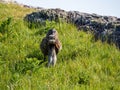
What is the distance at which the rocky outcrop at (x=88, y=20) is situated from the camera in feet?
48.8

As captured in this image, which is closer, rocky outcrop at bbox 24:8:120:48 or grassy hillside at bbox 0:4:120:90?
grassy hillside at bbox 0:4:120:90

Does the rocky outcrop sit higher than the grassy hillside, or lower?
higher

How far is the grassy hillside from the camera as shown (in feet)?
31.8

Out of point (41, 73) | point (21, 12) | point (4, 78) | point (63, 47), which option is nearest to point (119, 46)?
point (63, 47)

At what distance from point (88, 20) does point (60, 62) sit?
4.98 meters

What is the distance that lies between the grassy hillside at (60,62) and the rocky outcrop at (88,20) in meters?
0.54

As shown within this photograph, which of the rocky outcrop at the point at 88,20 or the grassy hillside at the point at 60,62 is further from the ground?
the rocky outcrop at the point at 88,20

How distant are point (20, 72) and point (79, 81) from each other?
1.61 meters

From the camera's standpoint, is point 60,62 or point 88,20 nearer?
point 60,62

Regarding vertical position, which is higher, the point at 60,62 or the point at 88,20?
the point at 88,20

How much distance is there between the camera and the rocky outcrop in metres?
14.9

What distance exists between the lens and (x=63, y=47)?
42.8ft

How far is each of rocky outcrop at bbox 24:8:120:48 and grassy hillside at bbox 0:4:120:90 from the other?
537 mm

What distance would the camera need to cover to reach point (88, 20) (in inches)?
648
